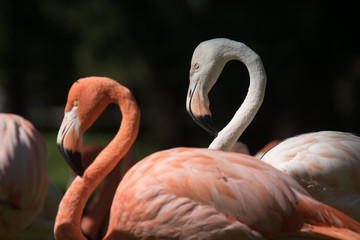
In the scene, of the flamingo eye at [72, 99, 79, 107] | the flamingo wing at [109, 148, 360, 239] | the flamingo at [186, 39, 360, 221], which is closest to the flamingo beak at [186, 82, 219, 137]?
the flamingo at [186, 39, 360, 221]

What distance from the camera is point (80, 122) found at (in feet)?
9.09

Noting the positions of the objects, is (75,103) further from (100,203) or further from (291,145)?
(100,203)

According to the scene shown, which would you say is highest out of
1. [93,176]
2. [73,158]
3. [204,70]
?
[204,70]

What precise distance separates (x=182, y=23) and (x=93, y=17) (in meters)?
2.46

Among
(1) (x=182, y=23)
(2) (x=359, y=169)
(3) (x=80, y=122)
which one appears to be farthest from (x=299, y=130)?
(3) (x=80, y=122)

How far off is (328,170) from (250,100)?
0.60m

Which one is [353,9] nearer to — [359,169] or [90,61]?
[359,169]

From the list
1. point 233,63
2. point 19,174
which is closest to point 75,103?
point 19,174

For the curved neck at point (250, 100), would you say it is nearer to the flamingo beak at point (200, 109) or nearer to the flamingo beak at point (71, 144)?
the flamingo beak at point (200, 109)

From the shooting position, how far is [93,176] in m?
2.76

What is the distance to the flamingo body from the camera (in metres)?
2.78

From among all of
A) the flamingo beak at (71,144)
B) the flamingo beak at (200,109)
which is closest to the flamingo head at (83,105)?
the flamingo beak at (71,144)

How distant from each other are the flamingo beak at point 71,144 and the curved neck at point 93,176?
8 centimetres

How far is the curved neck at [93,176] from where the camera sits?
2619mm
